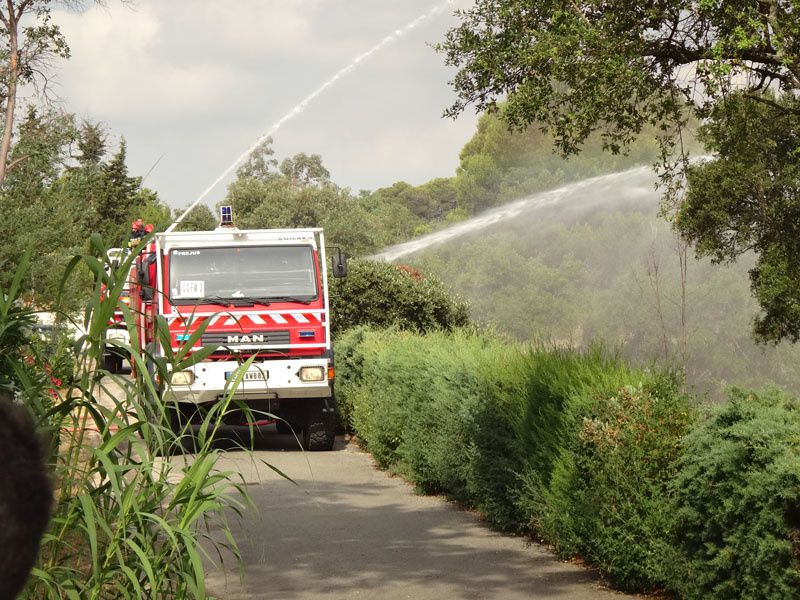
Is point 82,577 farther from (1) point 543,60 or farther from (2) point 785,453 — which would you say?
(1) point 543,60

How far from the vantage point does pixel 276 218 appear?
61156 mm

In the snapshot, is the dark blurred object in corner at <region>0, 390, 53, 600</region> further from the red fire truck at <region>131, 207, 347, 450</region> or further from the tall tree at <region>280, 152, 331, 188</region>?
the tall tree at <region>280, 152, 331, 188</region>

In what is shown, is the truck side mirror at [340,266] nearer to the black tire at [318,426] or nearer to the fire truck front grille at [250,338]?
the fire truck front grille at [250,338]

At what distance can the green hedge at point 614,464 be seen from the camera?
Result: 19.4 feet

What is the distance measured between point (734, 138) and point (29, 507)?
1172 cm

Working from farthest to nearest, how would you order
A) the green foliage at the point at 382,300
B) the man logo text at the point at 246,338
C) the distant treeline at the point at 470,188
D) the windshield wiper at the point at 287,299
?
the distant treeline at the point at 470,188 < the green foliage at the point at 382,300 < the windshield wiper at the point at 287,299 < the man logo text at the point at 246,338

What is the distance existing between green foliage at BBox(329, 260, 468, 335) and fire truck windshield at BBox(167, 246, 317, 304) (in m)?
6.00

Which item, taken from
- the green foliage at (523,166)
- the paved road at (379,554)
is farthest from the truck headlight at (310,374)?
the green foliage at (523,166)

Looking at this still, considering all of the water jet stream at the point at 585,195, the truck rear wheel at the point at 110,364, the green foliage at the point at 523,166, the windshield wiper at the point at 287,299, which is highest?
the green foliage at the point at 523,166

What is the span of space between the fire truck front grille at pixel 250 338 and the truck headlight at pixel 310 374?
43 cm

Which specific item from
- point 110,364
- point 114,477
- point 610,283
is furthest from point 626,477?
point 610,283

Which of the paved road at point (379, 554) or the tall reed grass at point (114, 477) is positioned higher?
the tall reed grass at point (114, 477)

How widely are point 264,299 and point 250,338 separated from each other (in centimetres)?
60

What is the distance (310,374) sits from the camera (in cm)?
1546
